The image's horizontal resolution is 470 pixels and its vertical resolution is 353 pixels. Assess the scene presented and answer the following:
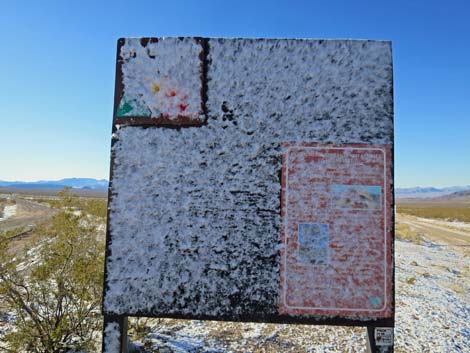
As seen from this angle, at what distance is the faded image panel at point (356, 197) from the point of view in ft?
9.19

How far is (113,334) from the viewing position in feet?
9.52

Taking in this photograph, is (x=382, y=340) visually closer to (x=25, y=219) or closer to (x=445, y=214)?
(x=25, y=219)

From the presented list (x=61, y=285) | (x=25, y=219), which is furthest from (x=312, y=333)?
(x=25, y=219)

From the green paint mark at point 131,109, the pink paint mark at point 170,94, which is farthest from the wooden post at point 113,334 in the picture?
the pink paint mark at point 170,94

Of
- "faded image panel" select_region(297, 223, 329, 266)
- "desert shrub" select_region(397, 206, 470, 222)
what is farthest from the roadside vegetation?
"faded image panel" select_region(297, 223, 329, 266)

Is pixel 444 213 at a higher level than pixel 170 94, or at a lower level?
lower

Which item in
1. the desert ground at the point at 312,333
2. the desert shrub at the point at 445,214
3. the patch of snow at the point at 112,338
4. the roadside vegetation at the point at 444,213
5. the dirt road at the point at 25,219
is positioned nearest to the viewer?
the patch of snow at the point at 112,338

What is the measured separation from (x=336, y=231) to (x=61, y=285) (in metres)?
3.44

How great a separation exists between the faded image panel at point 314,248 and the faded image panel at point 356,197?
0.90 feet

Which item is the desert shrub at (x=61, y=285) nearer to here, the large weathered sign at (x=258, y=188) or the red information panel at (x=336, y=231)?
the large weathered sign at (x=258, y=188)

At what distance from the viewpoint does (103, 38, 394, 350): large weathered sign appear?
9.08 ft

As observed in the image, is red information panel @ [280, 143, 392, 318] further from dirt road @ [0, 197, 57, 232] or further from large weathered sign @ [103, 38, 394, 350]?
dirt road @ [0, 197, 57, 232]

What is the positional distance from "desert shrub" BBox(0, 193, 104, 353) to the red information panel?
2679 mm

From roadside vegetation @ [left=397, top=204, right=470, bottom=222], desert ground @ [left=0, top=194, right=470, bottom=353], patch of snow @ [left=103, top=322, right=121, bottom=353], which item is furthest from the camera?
roadside vegetation @ [left=397, top=204, right=470, bottom=222]
